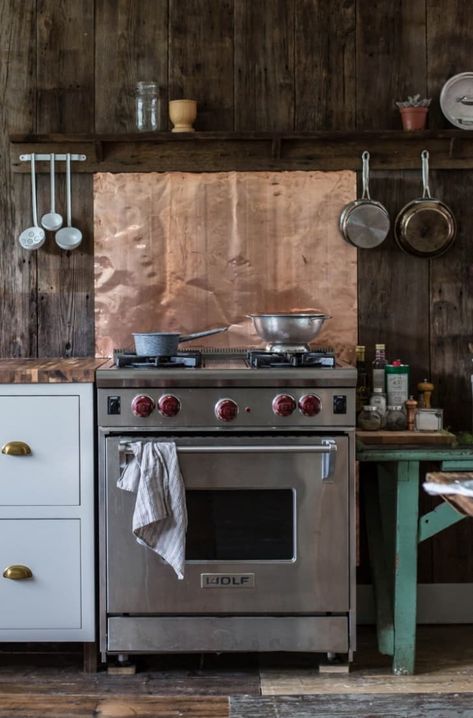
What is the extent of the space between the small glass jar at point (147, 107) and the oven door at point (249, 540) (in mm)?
1232

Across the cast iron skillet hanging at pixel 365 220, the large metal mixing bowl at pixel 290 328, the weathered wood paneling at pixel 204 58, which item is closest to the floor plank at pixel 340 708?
the large metal mixing bowl at pixel 290 328

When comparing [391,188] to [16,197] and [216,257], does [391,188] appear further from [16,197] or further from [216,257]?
[16,197]

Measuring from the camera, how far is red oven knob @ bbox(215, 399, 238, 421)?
2.73 meters

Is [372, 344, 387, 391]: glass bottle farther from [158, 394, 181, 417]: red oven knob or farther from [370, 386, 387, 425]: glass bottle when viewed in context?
[158, 394, 181, 417]: red oven knob

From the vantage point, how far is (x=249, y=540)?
2.79 meters

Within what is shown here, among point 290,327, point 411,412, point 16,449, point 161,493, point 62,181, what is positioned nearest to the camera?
point 161,493

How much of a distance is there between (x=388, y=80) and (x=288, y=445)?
1.51 metres

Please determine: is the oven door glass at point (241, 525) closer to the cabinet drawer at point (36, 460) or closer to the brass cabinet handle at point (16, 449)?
the cabinet drawer at point (36, 460)

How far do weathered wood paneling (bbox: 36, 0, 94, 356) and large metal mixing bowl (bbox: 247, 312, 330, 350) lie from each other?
0.73 m

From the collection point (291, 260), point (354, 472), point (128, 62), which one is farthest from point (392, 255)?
point (128, 62)

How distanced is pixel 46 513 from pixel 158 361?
601mm

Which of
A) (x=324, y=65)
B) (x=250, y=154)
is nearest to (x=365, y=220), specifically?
(x=250, y=154)

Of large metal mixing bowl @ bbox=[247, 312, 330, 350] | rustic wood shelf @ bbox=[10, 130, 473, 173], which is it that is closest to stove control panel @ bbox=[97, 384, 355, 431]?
large metal mixing bowl @ bbox=[247, 312, 330, 350]

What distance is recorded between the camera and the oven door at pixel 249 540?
2758mm
